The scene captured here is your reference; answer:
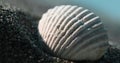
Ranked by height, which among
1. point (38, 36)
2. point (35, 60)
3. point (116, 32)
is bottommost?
point (35, 60)

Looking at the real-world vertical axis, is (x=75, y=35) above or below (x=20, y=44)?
above

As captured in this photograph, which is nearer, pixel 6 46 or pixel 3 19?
pixel 6 46

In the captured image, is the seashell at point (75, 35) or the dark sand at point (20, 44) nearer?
the dark sand at point (20, 44)

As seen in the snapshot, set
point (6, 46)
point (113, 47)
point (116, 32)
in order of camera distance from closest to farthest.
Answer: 1. point (6, 46)
2. point (113, 47)
3. point (116, 32)

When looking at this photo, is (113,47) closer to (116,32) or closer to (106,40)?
(106,40)

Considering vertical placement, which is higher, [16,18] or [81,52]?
[16,18]

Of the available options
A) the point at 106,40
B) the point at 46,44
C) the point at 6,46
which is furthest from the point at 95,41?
the point at 6,46

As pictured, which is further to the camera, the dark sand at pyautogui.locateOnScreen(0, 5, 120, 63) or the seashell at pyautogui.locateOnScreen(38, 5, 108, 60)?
the seashell at pyautogui.locateOnScreen(38, 5, 108, 60)

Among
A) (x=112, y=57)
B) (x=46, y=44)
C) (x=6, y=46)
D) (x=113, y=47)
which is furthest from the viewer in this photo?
(x=113, y=47)
